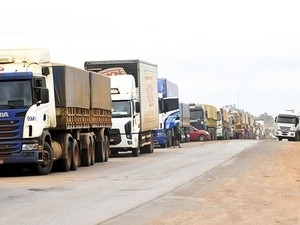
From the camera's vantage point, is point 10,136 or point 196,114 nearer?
point 10,136

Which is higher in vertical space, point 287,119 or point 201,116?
point 201,116

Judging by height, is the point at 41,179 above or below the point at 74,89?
below

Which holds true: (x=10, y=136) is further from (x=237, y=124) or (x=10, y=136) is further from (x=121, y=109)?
(x=237, y=124)

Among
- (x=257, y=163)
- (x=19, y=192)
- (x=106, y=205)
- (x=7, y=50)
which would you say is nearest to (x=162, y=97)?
(x=257, y=163)

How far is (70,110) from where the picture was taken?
24719mm

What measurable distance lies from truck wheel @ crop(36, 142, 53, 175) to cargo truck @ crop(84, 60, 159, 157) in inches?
406

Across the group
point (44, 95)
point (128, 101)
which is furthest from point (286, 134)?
point (44, 95)

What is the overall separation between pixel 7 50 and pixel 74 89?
9.45 feet

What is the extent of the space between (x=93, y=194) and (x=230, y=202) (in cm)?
332

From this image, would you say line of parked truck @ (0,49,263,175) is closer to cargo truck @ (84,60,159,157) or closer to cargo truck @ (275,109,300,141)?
cargo truck @ (84,60,159,157)

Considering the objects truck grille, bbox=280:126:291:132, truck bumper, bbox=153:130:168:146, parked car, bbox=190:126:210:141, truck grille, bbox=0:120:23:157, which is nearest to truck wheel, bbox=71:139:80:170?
truck grille, bbox=0:120:23:157

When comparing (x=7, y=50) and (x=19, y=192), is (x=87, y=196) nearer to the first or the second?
(x=19, y=192)

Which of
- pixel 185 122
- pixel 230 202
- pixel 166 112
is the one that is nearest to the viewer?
pixel 230 202

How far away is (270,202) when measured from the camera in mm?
14320
